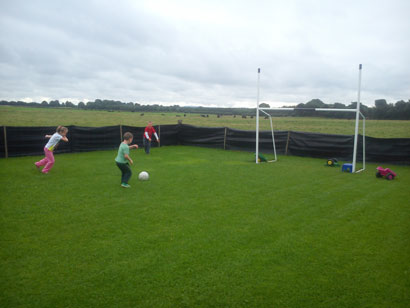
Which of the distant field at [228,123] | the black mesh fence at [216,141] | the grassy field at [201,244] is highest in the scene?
the distant field at [228,123]

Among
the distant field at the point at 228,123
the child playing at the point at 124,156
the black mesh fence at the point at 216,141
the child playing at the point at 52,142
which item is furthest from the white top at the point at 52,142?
the distant field at the point at 228,123

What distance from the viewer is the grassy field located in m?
3.70

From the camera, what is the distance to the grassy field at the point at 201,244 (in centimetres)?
370

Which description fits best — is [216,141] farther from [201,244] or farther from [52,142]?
[201,244]

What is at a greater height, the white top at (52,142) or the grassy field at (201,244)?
the white top at (52,142)

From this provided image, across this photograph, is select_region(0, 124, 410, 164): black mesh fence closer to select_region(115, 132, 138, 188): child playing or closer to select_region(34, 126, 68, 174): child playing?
select_region(34, 126, 68, 174): child playing

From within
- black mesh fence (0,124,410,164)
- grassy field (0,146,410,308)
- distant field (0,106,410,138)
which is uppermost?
distant field (0,106,410,138)

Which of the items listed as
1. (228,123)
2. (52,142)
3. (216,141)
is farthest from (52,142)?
(228,123)

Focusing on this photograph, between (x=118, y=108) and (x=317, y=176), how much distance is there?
64.4 m

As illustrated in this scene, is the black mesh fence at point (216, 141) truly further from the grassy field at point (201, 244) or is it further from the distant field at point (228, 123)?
the distant field at point (228, 123)

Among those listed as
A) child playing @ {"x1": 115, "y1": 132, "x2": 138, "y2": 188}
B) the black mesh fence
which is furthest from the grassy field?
the black mesh fence

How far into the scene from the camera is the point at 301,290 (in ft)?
12.5

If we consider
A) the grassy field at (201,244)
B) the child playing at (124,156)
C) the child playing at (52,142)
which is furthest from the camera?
the child playing at (52,142)

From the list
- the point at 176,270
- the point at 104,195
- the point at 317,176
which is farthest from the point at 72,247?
the point at 317,176
